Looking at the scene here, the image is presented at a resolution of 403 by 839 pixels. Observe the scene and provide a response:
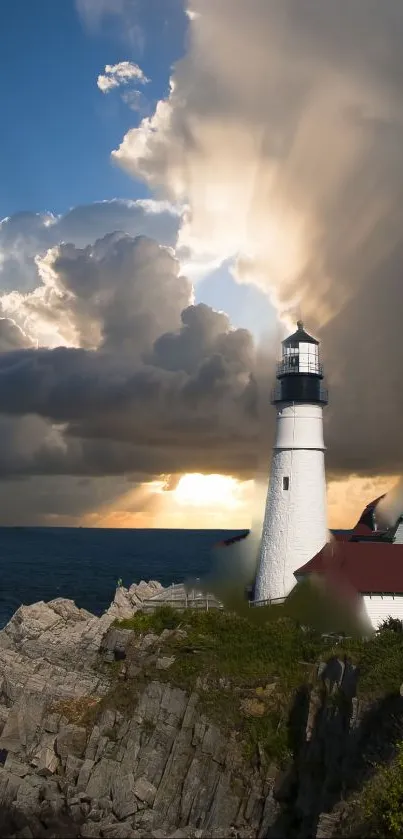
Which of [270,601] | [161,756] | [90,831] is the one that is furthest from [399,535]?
[90,831]

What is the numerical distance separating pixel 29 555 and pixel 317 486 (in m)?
132

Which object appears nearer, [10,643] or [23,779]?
[23,779]

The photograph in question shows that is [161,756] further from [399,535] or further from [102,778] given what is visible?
[399,535]

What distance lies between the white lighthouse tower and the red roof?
1.15 m

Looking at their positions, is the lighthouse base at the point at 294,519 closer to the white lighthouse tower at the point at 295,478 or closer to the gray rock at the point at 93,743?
the white lighthouse tower at the point at 295,478

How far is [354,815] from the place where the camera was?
21.5 metres

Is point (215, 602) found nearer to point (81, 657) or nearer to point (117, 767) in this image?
point (81, 657)

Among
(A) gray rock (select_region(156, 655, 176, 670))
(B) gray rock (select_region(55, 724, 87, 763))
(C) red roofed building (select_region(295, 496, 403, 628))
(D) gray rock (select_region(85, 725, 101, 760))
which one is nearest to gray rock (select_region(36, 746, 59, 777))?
(B) gray rock (select_region(55, 724, 87, 763))

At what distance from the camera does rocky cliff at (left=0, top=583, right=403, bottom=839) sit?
2520 centimetres

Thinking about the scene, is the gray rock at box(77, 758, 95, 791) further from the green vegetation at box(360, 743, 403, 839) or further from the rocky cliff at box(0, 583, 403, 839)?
the green vegetation at box(360, 743, 403, 839)

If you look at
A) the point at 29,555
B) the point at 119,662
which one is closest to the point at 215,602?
the point at 119,662

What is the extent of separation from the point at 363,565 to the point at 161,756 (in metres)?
14.3

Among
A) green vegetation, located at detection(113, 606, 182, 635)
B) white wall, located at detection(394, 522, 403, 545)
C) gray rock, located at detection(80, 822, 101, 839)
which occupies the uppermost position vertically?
white wall, located at detection(394, 522, 403, 545)

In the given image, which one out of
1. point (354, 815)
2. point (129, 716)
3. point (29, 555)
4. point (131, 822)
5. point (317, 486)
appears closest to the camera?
point (354, 815)
